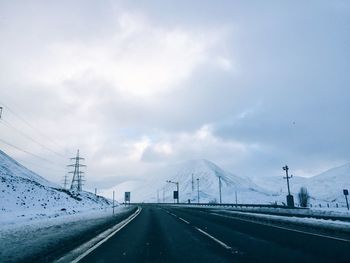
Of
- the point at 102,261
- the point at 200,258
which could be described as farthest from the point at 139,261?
the point at 200,258

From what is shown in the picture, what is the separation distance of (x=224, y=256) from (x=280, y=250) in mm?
2096

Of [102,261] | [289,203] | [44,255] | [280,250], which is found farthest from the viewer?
[289,203]

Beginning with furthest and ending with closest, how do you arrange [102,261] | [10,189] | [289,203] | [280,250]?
[289,203]
[10,189]
[280,250]
[102,261]

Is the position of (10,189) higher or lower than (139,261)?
higher

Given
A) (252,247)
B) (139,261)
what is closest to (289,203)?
(252,247)

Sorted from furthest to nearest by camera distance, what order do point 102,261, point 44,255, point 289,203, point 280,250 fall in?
point 289,203 < point 280,250 < point 44,255 < point 102,261

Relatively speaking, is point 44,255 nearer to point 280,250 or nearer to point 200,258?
point 200,258

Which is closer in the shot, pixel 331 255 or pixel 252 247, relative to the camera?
pixel 331 255

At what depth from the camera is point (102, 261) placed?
26.7 ft

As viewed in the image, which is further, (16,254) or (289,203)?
(289,203)

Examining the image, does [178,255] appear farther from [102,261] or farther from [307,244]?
[307,244]

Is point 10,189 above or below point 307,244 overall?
above

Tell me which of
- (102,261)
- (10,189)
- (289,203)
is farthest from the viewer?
(289,203)

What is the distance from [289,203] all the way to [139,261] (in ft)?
159
